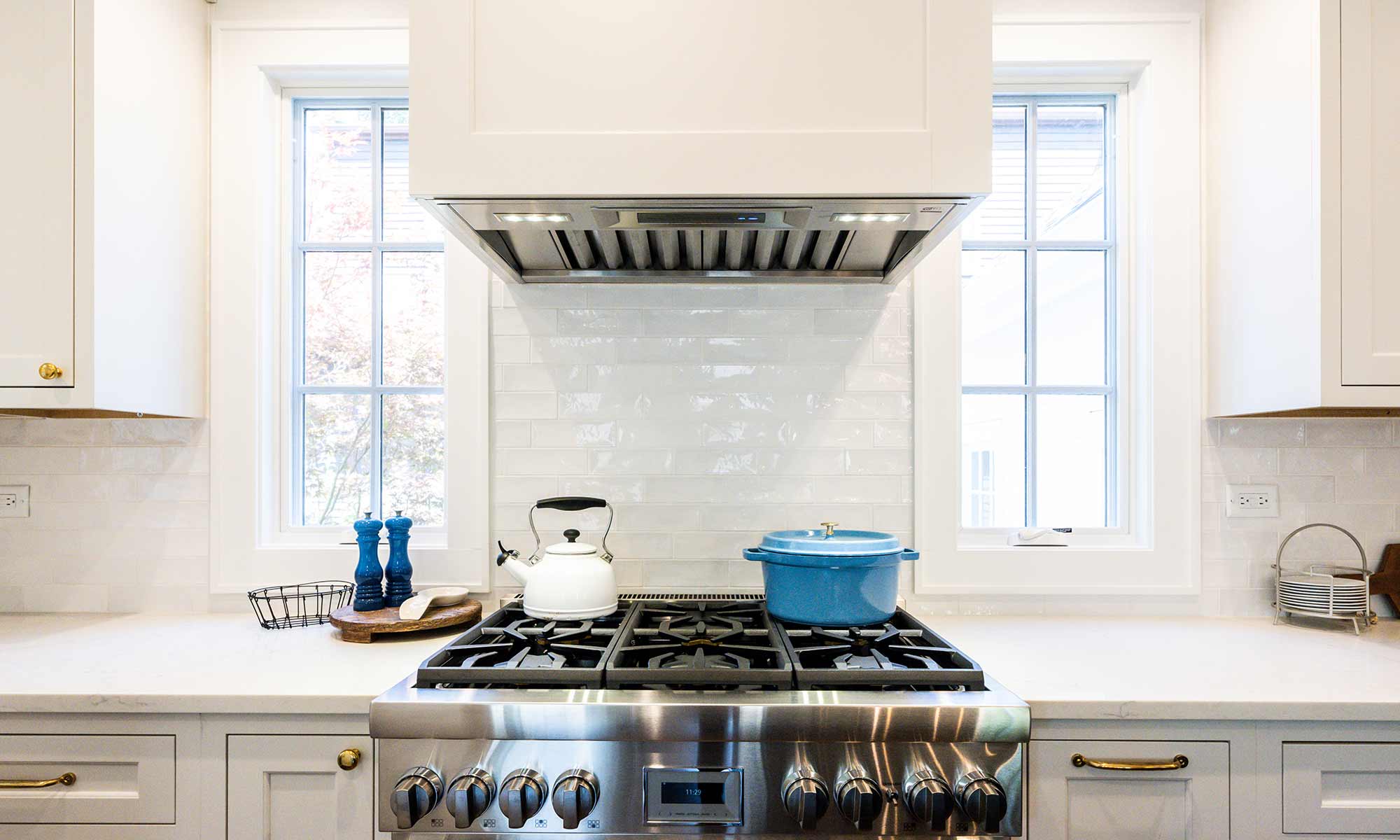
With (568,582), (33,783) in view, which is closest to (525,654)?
(568,582)

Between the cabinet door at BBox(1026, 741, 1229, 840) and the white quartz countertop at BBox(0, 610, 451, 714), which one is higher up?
the white quartz countertop at BBox(0, 610, 451, 714)

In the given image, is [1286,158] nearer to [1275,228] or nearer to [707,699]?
[1275,228]

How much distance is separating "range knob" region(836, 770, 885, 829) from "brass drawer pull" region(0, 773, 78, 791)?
1246 mm

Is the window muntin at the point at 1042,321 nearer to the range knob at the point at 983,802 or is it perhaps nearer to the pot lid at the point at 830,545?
the pot lid at the point at 830,545

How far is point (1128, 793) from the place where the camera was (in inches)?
51.1

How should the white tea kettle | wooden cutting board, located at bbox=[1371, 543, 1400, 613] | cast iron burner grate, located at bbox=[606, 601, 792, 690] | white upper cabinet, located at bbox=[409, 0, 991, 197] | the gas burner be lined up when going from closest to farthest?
1. cast iron burner grate, located at bbox=[606, 601, 792, 690]
2. white upper cabinet, located at bbox=[409, 0, 991, 197]
3. the gas burner
4. the white tea kettle
5. wooden cutting board, located at bbox=[1371, 543, 1400, 613]

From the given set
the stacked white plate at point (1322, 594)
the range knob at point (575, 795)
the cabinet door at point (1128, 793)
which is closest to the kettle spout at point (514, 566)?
the range knob at point (575, 795)

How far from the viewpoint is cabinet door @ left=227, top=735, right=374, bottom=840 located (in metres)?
1.31

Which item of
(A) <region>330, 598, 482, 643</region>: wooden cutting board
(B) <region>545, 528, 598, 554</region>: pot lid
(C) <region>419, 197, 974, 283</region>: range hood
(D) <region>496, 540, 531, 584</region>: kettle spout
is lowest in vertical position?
(A) <region>330, 598, 482, 643</region>: wooden cutting board

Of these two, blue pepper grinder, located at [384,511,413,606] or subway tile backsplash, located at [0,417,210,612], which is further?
subway tile backsplash, located at [0,417,210,612]

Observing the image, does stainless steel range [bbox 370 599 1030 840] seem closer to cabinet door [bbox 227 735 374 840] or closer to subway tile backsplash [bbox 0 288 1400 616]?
cabinet door [bbox 227 735 374 840]

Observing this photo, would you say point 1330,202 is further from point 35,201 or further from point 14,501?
point 14,501

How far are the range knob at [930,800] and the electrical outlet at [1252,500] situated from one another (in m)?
1.23

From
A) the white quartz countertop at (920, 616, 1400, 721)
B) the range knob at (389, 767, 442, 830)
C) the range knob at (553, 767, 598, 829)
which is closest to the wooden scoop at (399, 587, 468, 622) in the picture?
the range knob at (389, 767, 442, 830)
